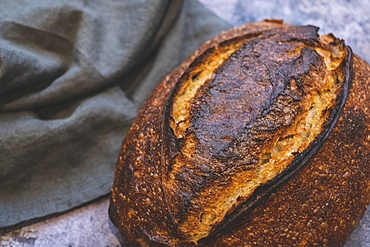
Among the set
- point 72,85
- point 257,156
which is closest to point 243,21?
point 72,85

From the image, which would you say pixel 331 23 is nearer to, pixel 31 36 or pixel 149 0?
pixel 149 0

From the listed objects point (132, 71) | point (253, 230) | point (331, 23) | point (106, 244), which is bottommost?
point (106, 244)

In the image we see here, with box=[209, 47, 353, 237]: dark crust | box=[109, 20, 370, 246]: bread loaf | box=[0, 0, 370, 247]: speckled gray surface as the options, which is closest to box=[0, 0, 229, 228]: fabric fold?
box=[0, 0, 370, 247]: speckled gray surface

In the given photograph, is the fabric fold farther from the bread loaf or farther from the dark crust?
the dark crust

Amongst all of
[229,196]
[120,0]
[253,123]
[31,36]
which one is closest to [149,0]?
[120,0]

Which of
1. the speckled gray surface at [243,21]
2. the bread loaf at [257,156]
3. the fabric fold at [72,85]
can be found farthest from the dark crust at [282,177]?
the fabric fold at [72,85]

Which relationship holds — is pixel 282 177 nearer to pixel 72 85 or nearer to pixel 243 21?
pixel 72 85

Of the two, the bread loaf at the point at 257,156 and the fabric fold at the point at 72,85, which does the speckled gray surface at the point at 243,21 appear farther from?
the bread loaf at the point at 257,156
